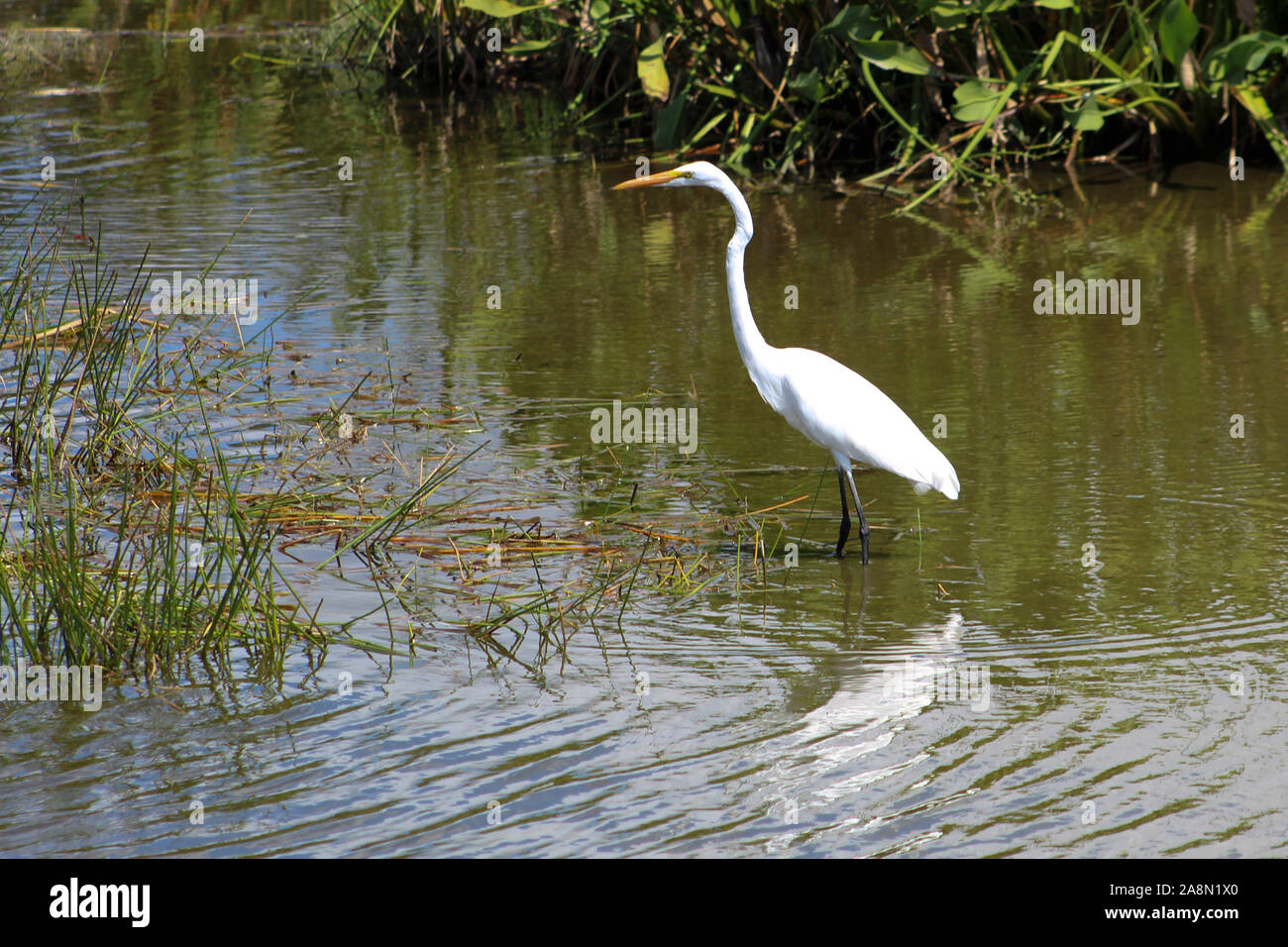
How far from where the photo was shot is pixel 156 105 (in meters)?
12.4

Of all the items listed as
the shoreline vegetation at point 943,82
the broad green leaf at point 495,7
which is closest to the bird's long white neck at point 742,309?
the shoreline vegetation at point 943,82

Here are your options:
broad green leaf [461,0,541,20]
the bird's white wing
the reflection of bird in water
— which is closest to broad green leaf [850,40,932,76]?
broad green leaf [461,0,541,20]

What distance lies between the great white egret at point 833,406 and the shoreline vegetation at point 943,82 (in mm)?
3616

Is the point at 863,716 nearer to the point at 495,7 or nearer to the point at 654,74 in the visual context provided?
the point at 654,74

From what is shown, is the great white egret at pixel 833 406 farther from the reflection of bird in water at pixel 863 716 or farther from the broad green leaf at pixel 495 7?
the broad green leaf at pixel 495 7

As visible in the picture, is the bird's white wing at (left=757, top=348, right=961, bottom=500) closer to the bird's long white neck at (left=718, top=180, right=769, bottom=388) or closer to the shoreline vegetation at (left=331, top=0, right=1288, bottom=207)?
the bird's long white neck at (left=718, top=180, right=769, bottom=388)

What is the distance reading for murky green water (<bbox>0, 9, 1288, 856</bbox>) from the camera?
118 inches

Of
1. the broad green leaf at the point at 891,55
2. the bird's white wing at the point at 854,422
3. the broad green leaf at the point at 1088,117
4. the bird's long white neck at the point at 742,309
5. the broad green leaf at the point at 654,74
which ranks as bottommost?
the bird's white wing at the point at 854,422

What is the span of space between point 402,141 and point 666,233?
136 inches

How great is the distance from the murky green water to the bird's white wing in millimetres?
215

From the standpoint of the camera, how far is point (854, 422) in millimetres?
4523

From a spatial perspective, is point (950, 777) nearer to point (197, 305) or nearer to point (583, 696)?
point (583, 696)

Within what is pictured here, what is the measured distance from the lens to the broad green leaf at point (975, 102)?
804cm

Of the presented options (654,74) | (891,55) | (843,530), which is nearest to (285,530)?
(843,530)
